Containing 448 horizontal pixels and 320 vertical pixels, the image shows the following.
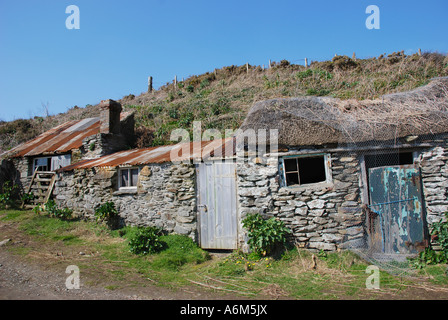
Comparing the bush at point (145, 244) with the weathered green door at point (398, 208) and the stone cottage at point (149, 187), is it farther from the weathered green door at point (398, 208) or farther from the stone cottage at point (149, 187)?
the weathered green door at point (398, 208)

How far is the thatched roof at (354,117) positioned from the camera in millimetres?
6457

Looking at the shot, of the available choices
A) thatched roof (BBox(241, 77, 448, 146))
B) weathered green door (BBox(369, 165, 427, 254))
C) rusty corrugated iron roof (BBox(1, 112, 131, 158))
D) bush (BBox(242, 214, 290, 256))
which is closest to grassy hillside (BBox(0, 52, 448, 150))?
rusty corrugated iron roof (BBox(1, 112, 131, 158))

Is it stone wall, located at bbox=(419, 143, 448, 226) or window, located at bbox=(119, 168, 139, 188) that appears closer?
stone wall, located at bbox=(419, 143, 448, 226)

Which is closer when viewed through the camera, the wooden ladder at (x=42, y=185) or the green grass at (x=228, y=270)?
the green grass at (x=228, y=270)

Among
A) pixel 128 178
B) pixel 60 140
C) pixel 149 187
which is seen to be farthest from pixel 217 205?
pixel 60 140

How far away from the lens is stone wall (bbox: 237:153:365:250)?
6.34 meters

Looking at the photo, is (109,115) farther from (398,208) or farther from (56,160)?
(398,208)

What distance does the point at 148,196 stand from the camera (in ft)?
28.1

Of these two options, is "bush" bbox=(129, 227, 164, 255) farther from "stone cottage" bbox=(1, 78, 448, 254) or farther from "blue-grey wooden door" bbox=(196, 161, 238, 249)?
"blue-grey wooden door" bbox=(196, 161, 238, 249)

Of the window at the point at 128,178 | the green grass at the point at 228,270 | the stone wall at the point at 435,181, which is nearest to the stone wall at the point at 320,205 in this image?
the green grass at the point at 228,270

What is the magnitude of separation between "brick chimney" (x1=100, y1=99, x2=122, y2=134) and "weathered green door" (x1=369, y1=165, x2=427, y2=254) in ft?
35.2

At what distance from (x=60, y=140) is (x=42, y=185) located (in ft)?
9.29

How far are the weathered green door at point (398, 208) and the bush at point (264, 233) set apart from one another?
217 centimetres

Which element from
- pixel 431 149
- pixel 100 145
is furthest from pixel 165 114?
pixel 431 149
